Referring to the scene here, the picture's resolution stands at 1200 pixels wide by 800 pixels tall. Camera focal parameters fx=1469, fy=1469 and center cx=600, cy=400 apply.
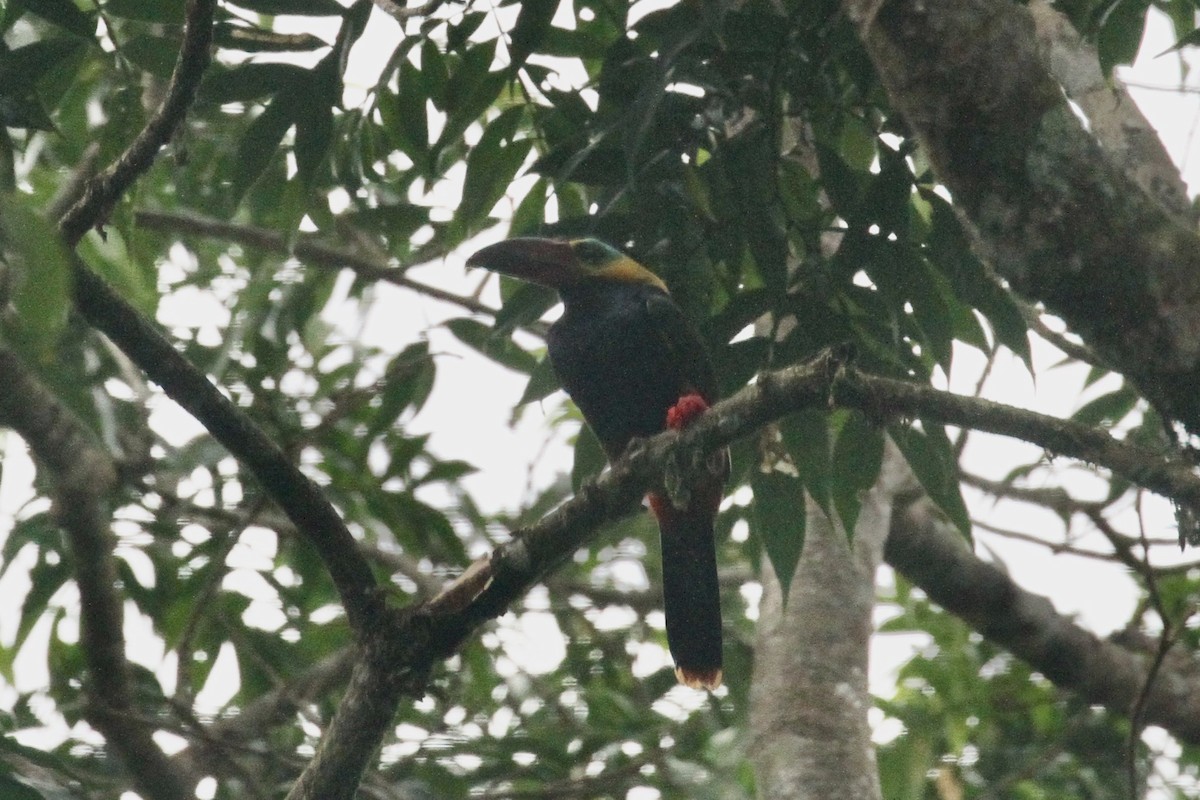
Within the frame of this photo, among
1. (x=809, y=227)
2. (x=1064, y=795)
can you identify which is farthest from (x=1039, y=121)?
(x=1064, y=795)

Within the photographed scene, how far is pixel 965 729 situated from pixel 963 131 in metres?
3.02

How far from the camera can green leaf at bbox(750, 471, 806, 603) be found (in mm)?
3146

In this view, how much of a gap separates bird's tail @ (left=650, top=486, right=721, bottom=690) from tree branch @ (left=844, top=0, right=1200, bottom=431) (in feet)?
5.38

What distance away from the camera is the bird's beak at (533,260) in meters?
3.93

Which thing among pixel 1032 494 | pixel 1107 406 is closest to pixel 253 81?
pixel 1107 406

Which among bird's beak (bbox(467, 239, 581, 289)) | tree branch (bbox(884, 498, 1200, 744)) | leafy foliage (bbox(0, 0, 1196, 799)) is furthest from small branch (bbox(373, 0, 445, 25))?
tree branch (bbox(884, 498, 1200, 744))

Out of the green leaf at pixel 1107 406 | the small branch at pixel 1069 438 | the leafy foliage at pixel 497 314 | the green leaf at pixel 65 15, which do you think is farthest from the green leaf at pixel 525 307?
the green leaf at pixel 1107 406

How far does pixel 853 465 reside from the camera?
10.1 feet

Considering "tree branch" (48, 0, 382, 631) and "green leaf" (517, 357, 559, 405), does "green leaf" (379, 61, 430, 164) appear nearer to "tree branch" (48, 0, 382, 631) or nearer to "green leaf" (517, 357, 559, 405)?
"green leaf" (517, 357, 559, 405)

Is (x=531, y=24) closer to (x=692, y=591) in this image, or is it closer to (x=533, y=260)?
(x=533, y=260)

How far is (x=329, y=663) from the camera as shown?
4.59 m

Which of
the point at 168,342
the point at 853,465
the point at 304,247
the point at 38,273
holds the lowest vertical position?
the point at 38,273

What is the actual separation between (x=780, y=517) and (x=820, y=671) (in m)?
0.73

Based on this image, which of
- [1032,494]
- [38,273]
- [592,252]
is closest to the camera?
[38,273]
